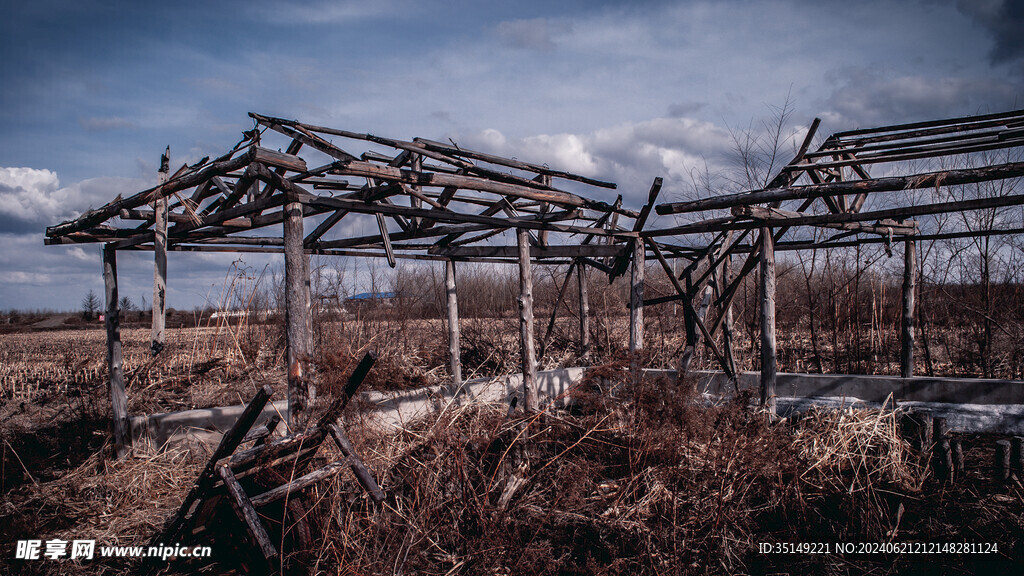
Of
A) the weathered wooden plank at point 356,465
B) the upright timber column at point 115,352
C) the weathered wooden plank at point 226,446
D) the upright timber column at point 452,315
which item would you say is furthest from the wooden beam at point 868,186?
the upright timber column at point 115,352

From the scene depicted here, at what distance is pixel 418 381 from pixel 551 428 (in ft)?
12.5

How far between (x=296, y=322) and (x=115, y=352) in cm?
349

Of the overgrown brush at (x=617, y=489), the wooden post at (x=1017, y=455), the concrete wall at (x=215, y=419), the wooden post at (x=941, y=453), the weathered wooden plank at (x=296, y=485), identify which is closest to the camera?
the weathered wooden plank at (x=296, y=485)

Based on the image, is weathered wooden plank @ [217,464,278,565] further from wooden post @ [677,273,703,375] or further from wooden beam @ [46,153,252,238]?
wooden post @ [677,273,703,375]

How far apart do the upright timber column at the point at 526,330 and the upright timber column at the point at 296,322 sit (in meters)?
2.41

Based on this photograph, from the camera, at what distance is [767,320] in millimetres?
6578

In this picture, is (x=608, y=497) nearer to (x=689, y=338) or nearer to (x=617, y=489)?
(x=617, y=489)

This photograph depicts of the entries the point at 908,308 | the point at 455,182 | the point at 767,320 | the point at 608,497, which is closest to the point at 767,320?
the point at 767,320

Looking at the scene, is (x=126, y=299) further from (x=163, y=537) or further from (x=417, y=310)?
(x=163, y=537)

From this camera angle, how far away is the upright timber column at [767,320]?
259 inches

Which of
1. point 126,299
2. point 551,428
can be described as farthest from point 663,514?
point 126,299

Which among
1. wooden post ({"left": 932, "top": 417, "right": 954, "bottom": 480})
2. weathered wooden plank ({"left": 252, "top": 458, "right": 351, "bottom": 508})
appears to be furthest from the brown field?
weathered wooden plank ({"left": 252, "top": 458, "right": 351, "bottom": 508})

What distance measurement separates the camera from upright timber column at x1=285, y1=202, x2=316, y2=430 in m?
4.73

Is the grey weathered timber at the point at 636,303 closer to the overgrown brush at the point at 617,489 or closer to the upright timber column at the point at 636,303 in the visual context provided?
the upright timber column at the point at 636,303
